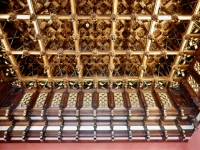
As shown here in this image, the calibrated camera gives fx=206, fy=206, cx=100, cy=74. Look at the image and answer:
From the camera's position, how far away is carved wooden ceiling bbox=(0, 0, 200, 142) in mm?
4789

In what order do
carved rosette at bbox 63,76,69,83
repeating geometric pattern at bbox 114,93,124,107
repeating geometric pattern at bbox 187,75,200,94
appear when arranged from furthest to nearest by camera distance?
1. carved rosette at bbox 63,76,69,83
2. repeating geometric pattern at bbox 114,93,124,107
3. repeating geometric pattern at bbox 187,75,200,94

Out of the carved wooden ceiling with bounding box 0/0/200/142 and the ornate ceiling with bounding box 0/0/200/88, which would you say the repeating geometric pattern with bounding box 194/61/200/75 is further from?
the ornate ceiling with bounding box 0/0/200/88

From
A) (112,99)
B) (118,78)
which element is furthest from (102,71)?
(112,99)

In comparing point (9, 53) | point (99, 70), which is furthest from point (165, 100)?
point (9, 53)

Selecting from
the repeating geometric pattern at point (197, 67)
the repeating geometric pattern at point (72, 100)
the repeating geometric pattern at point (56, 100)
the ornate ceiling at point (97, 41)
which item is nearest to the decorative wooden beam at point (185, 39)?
the ornate ceiling at point (97, 41)

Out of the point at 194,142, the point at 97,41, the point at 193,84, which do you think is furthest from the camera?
the point at 97,41

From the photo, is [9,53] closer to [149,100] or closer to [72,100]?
[72,100]

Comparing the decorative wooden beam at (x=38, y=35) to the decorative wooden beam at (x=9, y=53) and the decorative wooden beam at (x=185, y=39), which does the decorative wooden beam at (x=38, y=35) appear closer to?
the decorative wooden beam at (x=9, y=53)

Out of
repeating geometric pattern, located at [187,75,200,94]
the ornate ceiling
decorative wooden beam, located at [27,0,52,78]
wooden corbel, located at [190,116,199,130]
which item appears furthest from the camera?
repeating geometric pattern, located at [187,75,200,94]

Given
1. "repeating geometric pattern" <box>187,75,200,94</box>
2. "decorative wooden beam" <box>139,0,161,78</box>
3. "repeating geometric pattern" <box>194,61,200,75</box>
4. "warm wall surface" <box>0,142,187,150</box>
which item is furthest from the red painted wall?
"decorative wooden beam" <box>139,0,161,78</box>

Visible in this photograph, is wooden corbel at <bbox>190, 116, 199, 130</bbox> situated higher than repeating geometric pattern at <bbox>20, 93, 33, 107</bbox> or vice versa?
repeating geometric pattern at <bbox>20, 93, 33, 107</bbox>

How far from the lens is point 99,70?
232 inches

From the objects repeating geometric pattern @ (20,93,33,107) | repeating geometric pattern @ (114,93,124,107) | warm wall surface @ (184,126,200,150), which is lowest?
warm wall surface @ (184,126,200,150)

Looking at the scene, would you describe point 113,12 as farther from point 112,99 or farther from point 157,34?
point 112,99
